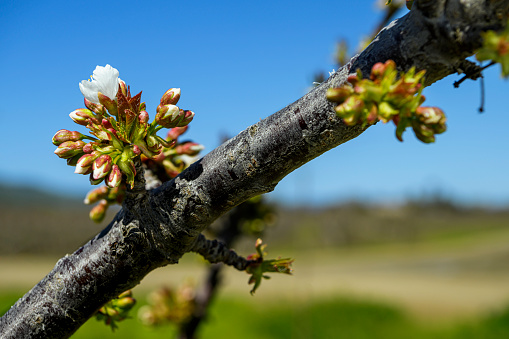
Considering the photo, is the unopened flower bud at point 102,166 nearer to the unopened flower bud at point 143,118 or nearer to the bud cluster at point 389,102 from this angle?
the unopened flower bud at point 143,118

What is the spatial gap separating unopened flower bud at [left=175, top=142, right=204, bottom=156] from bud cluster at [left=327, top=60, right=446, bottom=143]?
0.41 m

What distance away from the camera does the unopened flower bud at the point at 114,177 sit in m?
0.53

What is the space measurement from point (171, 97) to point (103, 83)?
0.09 m

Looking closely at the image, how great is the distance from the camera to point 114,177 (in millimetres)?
536

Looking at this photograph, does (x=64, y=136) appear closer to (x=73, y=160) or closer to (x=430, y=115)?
(x=73, y=160)

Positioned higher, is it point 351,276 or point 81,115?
point 351,276

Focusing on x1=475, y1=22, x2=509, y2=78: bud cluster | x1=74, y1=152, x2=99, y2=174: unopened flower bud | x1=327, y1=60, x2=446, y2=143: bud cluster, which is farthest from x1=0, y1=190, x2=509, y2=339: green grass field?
x1=475, y1=22, x2=509, y2=78: bud cluster

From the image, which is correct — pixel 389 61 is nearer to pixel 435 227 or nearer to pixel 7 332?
pixel 7 332

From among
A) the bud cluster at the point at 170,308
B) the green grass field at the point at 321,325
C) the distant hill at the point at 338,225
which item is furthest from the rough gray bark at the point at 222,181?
the distant hill at the point at 338,225

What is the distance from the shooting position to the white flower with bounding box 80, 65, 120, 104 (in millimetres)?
545

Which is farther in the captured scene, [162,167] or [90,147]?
[162,167]

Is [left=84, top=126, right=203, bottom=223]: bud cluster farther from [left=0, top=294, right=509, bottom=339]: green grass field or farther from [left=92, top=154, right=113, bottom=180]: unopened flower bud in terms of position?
[left=0, top=294, right=509, bottom=339]: green grass field

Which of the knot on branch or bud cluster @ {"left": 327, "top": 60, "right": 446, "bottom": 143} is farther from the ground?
bud cluster @ {"left": 327, "top": 60, "right": 446, "bottom": 143}

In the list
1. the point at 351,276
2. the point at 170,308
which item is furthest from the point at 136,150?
the point at 351,276
